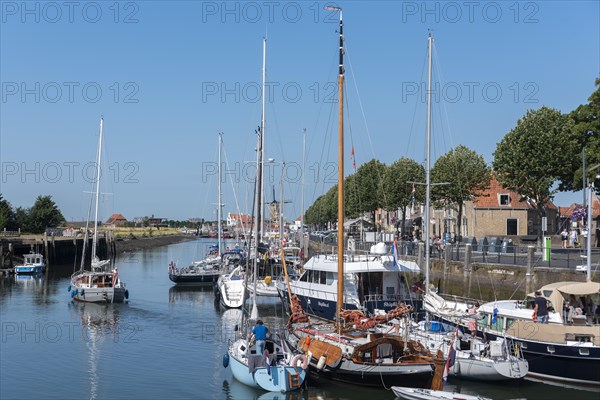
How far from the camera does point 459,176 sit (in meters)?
70.1

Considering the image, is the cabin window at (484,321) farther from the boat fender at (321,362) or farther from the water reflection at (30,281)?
the water reflection at (30,281)

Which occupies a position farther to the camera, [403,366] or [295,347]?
[295,347]

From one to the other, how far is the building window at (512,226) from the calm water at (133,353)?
128 ft

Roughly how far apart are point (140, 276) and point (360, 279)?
50382 mm

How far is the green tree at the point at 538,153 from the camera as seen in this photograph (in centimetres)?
5562

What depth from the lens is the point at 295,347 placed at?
29219 millimetres

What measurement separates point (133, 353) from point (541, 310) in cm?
1889

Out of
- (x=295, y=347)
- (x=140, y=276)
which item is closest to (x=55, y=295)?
(x=140, y=276)

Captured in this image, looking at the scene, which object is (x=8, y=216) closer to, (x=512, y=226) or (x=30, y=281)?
(x=30, y=281)

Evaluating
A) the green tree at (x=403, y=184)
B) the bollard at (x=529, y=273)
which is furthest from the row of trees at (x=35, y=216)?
the bollard at (x=529, y=273)

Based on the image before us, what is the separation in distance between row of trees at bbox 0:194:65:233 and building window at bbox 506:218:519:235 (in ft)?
299

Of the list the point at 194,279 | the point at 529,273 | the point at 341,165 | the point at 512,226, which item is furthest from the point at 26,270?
the point at 341,165

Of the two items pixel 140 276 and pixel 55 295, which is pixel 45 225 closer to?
pixel 140 276

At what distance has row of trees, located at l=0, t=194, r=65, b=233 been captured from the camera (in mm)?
136000
